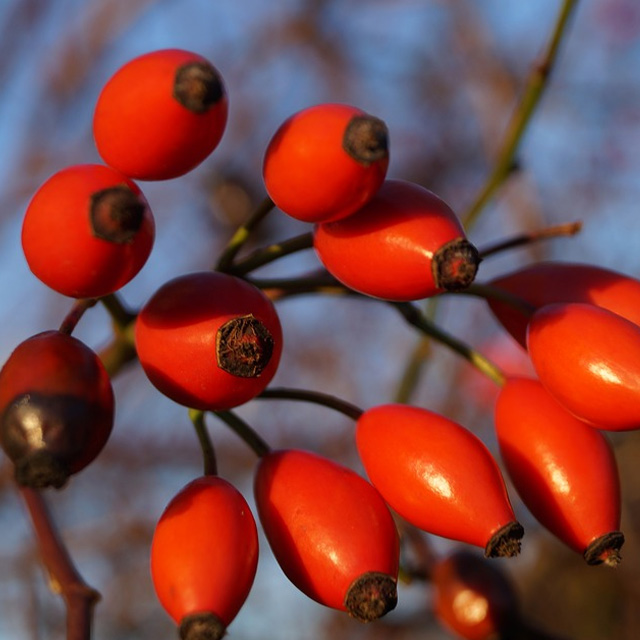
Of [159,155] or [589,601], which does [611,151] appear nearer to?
[589,601]

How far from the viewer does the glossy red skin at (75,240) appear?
3.54ft

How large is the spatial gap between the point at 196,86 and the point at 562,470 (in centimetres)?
74

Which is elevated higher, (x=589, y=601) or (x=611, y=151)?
(x=611, y=151)

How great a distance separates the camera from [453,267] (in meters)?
1.14

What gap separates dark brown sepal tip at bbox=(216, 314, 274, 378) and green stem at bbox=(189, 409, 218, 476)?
218 mm

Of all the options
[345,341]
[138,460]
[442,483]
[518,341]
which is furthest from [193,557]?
[345,341]

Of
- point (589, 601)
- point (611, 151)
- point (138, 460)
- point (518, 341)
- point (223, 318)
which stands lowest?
point (589, 601)

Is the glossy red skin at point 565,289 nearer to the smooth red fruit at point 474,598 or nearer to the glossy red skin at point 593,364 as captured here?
the glossy red skin at point 593,364

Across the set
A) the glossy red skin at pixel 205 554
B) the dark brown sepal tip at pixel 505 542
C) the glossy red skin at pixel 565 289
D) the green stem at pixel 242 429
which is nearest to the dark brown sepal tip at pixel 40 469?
the glossy red skin at pixel 205 554

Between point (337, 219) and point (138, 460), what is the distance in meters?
4.15

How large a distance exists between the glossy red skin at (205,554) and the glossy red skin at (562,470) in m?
0.42

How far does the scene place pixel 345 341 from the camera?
260 inches

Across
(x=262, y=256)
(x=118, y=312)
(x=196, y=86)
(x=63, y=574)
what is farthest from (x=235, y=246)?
(x=63, y=574)

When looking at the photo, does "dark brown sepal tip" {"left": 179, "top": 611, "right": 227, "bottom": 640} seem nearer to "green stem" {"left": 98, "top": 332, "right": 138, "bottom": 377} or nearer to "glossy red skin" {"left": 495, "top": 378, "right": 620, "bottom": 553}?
"glossy red skin" {"left": 495, "top": 378, "right": 620, "bottom": 553}
